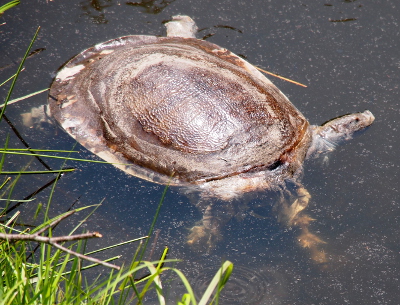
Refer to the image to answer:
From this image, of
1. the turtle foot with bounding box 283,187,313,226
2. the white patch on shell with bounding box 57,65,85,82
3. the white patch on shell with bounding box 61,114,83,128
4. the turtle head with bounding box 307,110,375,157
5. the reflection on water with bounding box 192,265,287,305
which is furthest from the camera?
the white patch on shell with bounding box 57,65,85,82

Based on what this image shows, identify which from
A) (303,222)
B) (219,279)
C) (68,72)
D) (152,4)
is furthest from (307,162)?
(152,4)

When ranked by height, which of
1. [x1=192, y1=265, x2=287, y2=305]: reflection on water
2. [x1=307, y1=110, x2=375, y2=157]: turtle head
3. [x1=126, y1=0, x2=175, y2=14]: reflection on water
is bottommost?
[x1=192, y1=265, x2=287, y2=305]: reflection on water

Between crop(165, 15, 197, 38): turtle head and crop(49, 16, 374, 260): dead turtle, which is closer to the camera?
crop(49, 16, 374, 260): dead turtle

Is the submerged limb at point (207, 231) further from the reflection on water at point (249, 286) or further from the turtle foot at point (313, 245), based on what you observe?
the turtle foot at point (313, 245)

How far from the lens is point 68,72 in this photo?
10.1 feet

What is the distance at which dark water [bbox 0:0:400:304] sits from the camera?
2.34 metres

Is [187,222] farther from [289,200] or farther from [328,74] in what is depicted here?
[328,74]

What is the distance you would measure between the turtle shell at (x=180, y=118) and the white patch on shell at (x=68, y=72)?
17cm

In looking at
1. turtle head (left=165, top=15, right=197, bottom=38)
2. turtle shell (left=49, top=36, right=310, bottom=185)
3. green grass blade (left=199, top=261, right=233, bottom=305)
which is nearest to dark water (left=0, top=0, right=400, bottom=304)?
turtle head (left=165, top=15, right=197, bottom=38)

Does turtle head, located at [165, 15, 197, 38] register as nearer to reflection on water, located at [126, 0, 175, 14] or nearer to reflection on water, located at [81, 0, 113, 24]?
reflection on water, located at [126, 0, 175, 14]

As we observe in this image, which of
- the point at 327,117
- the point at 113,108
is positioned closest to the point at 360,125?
the point at 327,117

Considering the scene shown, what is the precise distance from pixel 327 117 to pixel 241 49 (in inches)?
36.0

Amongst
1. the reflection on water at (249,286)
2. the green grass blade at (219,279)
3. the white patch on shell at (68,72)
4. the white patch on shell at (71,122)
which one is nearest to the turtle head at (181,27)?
the white patch on shell at (68,72)

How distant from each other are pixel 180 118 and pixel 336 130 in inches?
45.3
